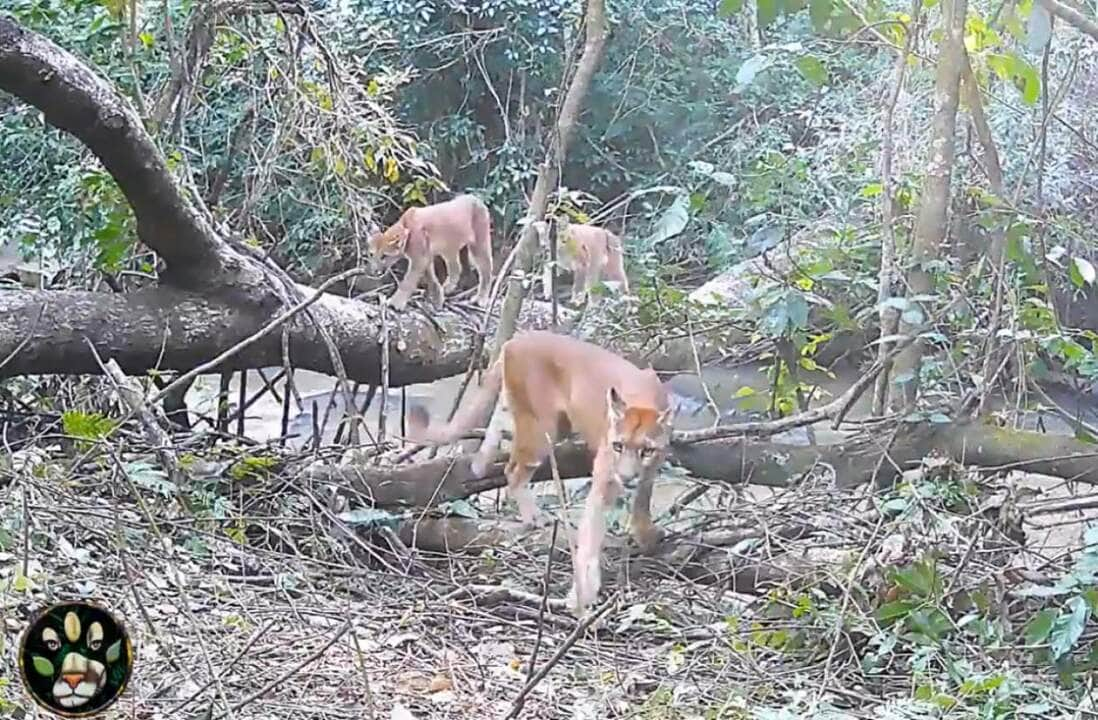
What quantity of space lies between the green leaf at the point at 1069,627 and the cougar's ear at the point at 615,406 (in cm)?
53

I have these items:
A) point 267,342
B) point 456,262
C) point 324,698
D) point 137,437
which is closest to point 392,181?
point 456,262

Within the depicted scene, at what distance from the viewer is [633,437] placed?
5.06 feet

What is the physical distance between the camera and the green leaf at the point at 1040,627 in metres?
1.33

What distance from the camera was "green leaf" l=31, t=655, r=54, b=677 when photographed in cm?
93

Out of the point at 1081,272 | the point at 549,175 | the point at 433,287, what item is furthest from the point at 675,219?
the point at 433,287

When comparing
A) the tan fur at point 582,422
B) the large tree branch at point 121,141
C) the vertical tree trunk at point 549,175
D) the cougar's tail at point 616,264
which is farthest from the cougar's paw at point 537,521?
the large tree branch at point 121,141

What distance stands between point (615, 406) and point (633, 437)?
44 millimetres

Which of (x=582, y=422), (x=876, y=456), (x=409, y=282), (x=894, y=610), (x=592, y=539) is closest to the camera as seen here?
(x=894, y=610)

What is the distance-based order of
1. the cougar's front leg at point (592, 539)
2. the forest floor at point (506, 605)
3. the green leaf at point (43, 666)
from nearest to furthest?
the green leaf at point (43, 666), the forest floor at point (506, 605), the cougar's front leg at point (592, 539)

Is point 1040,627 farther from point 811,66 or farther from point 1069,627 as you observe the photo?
point 811,66

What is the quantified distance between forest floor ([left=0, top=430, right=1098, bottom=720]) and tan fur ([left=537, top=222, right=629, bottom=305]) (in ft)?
1.48

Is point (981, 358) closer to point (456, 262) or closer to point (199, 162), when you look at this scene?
point (456, 262)

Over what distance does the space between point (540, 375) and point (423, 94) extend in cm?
149

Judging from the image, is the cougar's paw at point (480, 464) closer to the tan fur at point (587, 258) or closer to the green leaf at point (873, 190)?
the tan fur at point (587, 258)
